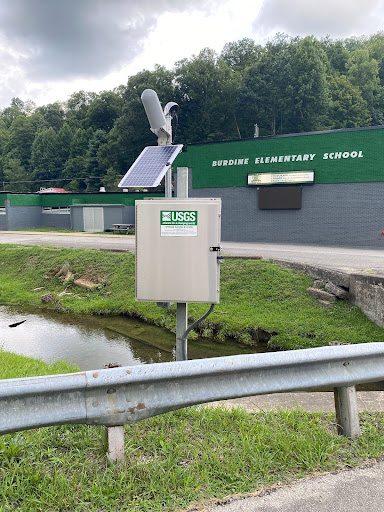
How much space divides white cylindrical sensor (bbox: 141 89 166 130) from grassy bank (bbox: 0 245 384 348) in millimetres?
6308

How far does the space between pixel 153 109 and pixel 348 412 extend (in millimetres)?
3835

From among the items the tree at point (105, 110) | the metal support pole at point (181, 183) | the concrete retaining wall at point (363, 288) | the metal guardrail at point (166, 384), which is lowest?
the concrete retaining wall at point (363, 288)

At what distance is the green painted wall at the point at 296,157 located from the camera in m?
21.7

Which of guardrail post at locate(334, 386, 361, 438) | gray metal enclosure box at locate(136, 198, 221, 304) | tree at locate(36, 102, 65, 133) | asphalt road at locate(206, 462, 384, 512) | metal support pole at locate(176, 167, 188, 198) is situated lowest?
asphalt road at locate(206, 462, 384, 512)

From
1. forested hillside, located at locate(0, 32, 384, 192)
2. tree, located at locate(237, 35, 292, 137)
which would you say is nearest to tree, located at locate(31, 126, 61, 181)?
forested hillside, located at locate(0, 32, 384, 192)

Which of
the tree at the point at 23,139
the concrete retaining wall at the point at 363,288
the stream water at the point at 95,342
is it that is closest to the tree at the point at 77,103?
the tree at the point at 23,139

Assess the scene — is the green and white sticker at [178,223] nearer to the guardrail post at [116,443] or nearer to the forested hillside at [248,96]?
the guardrail post at [116,443]

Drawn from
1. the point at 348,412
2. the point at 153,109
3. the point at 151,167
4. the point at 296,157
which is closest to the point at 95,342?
the point at 151,167

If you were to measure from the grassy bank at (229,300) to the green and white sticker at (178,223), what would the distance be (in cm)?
594

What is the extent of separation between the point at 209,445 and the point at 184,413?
→ 0.49 metres

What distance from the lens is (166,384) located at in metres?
2.68

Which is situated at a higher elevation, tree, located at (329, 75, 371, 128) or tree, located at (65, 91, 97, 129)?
tree, located at (65, 91, 97, 129)

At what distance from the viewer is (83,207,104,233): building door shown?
3359cm

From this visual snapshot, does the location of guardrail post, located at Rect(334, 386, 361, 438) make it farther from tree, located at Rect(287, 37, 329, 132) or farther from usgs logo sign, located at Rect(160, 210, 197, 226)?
tree, located at Rect(287, 37, 329, 132)
